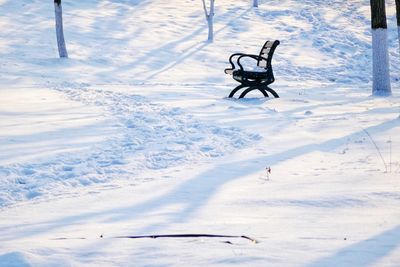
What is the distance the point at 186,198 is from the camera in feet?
15.7

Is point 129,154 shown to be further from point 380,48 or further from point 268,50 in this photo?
point 380,48

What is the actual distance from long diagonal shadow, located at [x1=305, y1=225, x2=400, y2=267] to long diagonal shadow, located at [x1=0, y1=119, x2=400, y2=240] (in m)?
1.27

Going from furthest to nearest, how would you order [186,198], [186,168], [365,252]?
1. [186,168]
2. [186,198]
3. [365,252]

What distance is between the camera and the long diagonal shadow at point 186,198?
404 cm

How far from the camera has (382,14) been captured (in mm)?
11570

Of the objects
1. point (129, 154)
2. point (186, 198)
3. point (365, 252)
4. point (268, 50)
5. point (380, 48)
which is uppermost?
point (365, 252)

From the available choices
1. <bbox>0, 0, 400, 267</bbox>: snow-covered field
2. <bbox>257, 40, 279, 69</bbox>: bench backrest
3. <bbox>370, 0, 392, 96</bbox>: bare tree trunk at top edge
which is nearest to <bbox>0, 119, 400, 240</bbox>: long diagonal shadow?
<bbox>0, 0, 400, 267</bbox>: snow-covered field

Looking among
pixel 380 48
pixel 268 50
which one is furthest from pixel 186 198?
pixel 380 48

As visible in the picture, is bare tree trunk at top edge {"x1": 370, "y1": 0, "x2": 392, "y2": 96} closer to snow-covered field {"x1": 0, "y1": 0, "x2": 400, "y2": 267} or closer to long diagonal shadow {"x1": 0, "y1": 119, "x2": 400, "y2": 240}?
snow-covered field {"x1": 0, "y1": 0, "x2": 400, "y2": 267}

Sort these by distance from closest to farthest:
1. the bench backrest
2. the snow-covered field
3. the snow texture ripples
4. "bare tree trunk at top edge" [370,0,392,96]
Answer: the snow-covered field → the snow texture ripples → the bench backrest → "bare tree trunk at top edge" [370,0,392,96]

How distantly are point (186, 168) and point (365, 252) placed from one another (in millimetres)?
2849

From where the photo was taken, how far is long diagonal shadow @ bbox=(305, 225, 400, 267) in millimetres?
3135

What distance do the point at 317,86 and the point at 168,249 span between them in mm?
11941

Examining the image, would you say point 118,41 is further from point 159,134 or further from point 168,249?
point 168,249
